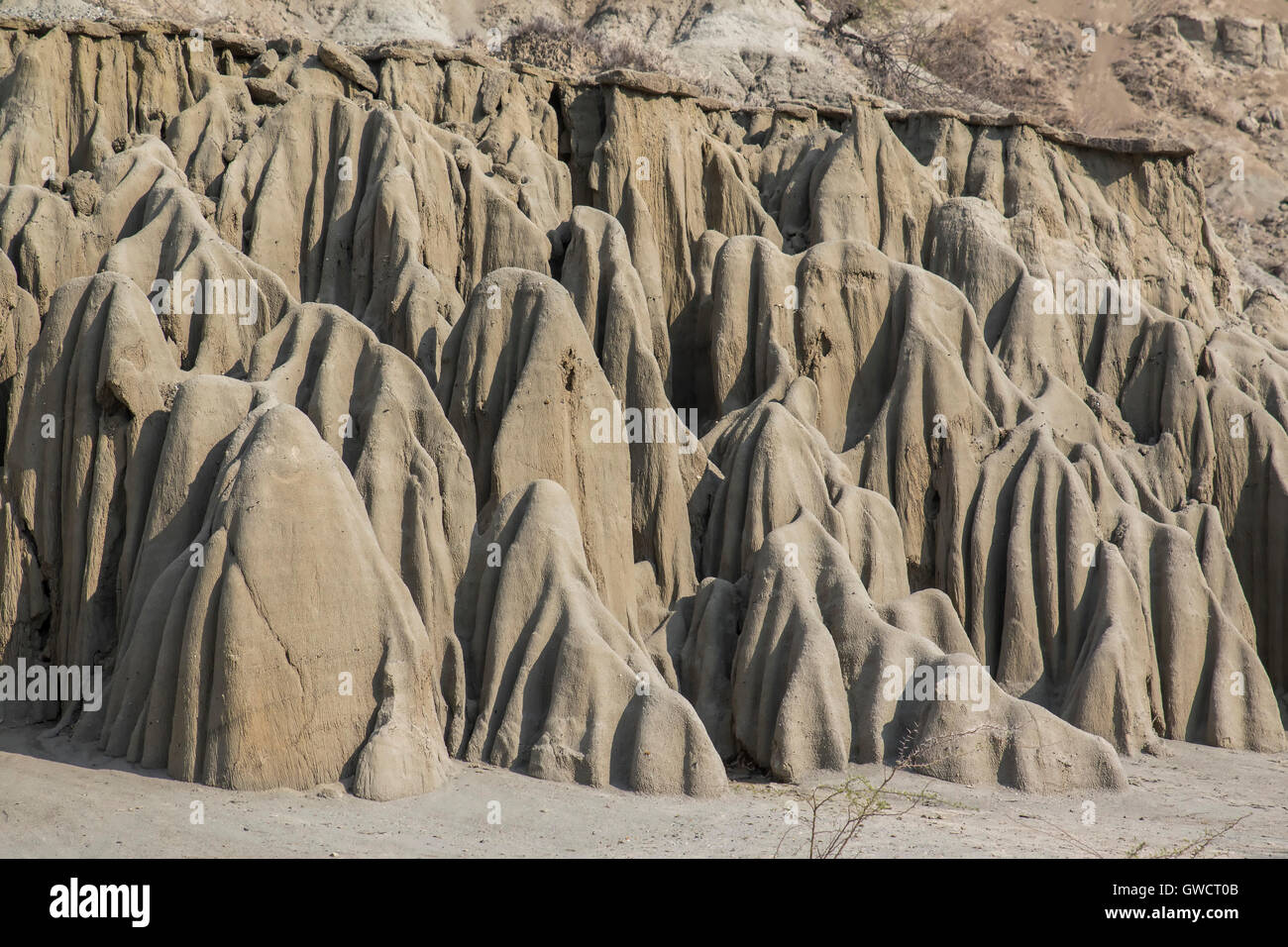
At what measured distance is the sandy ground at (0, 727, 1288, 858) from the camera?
1027 cm

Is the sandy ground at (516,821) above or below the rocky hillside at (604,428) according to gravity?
below

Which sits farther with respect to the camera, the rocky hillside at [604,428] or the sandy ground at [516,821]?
the rocky hillside at [604,428]

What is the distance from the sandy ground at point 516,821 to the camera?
1027 cm

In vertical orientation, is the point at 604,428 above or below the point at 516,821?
above

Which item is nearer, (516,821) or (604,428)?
(516,821)

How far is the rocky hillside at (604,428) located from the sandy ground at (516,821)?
33cm

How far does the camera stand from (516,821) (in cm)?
1151

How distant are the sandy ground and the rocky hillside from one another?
33 centimetres

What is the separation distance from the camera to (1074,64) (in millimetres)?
47344

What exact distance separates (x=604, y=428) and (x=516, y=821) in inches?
205

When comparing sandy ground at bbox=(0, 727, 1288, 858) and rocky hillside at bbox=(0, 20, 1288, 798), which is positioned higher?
rocky hillside at bbox=(0, 20, 1288, 798)

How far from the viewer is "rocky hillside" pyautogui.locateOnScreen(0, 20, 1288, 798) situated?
12.5m

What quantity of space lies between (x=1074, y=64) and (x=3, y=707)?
43509 mm

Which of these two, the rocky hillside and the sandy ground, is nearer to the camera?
the sandy ground
